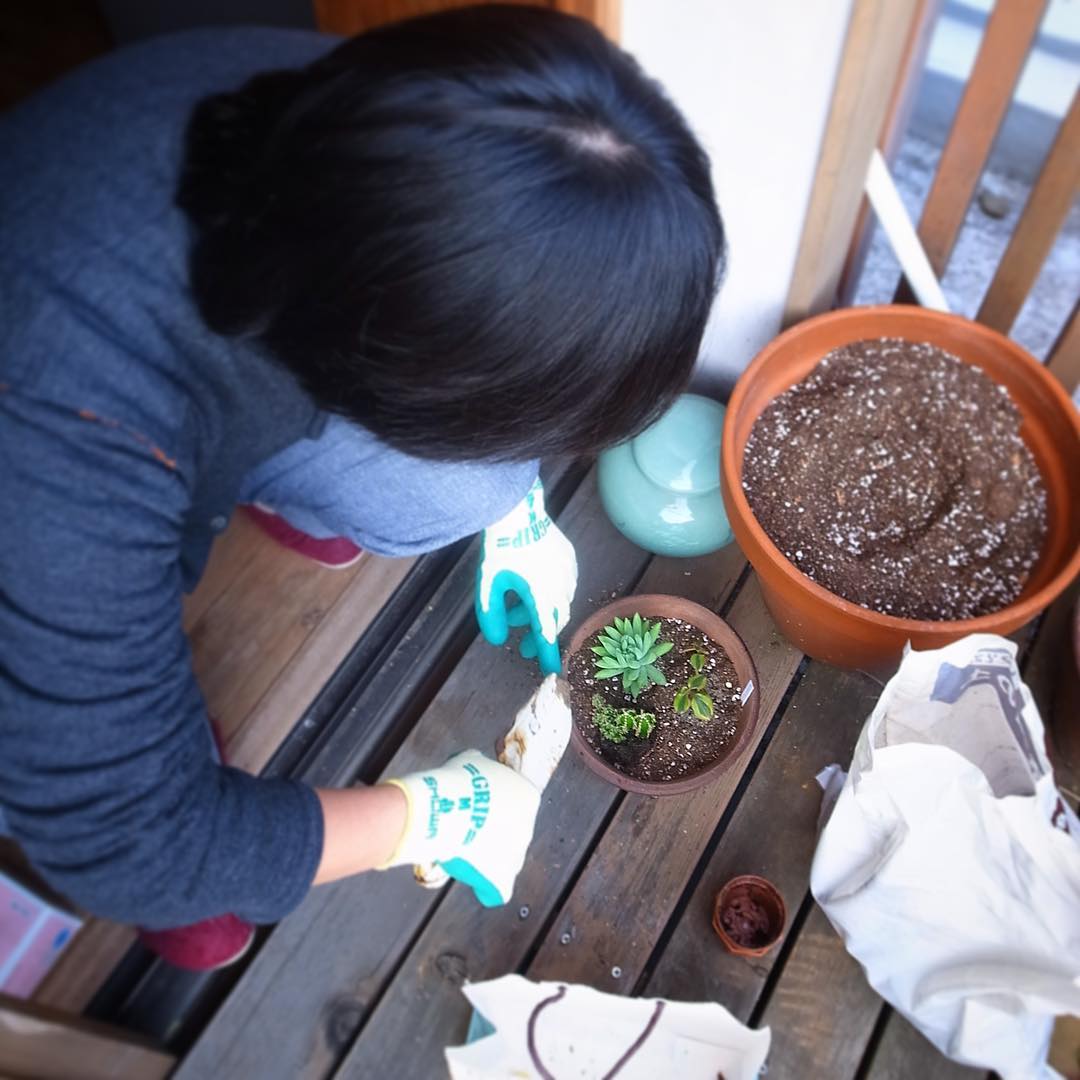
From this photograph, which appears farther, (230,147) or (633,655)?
(633,655)

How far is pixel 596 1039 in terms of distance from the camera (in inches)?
38.6

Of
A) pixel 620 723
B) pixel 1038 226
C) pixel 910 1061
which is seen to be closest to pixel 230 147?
pixel 620 723

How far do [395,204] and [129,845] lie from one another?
483 mm

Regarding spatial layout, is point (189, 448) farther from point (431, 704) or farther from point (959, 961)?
point (959, 961)

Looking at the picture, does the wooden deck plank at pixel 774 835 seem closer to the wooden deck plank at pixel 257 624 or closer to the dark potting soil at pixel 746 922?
the dark potting soil at pixel 746 922

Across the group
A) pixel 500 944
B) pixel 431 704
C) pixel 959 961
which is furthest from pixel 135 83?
pixel 959 961

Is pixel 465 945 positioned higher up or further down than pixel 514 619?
further down

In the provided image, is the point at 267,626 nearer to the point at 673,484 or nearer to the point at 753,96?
the point at 673,484

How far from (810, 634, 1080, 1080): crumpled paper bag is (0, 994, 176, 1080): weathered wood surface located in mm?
739

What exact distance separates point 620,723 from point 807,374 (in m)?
0.53

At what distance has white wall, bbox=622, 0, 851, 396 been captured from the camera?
93cm

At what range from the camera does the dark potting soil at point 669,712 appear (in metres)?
1.09

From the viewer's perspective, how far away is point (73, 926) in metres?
1.00

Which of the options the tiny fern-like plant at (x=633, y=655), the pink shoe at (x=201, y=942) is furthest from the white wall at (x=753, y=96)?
the pink shoe at (x=201, y=942)
